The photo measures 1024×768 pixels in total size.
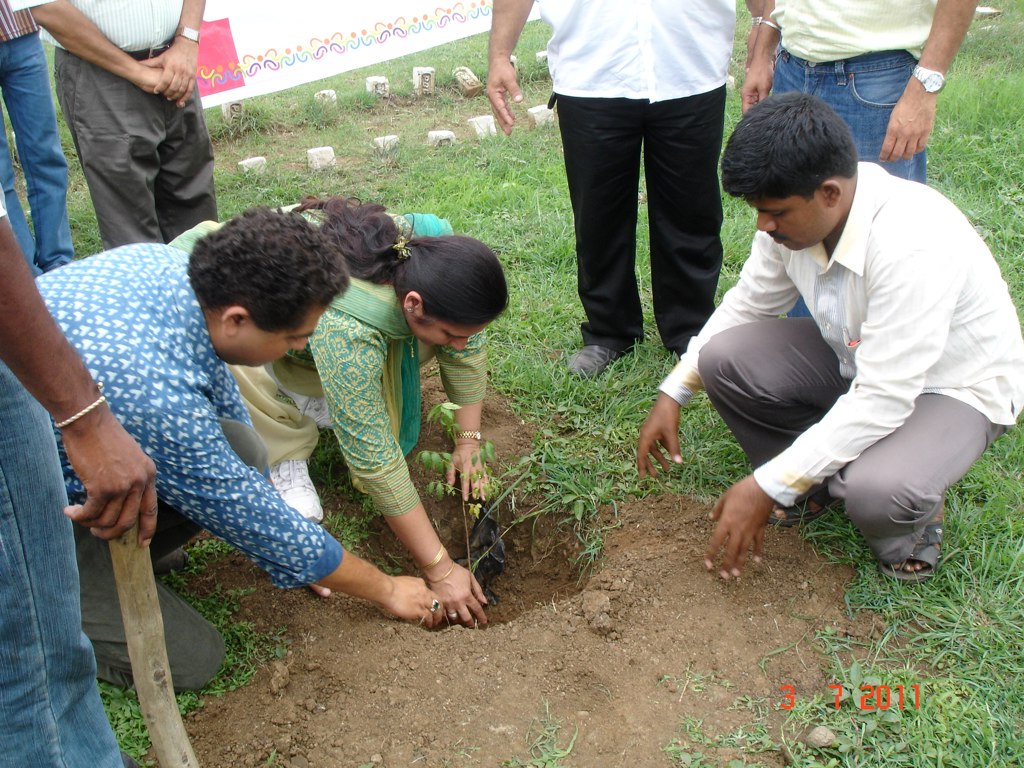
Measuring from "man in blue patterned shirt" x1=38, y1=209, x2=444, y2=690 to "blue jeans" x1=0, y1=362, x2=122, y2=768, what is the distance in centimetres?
35

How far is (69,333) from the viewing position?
6.08 ft

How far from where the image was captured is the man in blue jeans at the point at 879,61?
270 cm

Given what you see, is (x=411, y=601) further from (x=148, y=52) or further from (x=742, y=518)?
(x=148, y=52)

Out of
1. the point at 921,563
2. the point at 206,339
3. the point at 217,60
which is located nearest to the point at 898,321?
the point at 921,563

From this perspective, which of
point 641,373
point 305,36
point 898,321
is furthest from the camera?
point 305,36

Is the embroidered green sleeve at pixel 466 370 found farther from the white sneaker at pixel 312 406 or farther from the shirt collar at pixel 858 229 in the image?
the shirt collar at pixel 858 229

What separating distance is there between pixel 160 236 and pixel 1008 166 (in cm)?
435

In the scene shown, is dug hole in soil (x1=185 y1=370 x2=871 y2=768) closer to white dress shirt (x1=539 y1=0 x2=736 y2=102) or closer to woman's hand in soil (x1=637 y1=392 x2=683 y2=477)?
woman's hand in soil (x1=637 y1=392 x2=683 y2=477)

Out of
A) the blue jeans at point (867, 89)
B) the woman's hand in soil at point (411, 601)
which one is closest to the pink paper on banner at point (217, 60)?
the blue jeans at point (867, 89)

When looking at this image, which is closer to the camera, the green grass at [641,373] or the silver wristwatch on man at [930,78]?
the green grass at [641,373]

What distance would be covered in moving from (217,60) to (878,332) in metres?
4.62

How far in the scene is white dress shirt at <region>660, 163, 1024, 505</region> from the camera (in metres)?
2.12

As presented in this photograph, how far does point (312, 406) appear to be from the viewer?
319 cm

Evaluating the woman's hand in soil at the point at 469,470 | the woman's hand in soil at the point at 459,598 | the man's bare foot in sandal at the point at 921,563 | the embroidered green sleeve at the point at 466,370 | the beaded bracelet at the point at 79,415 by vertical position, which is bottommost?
the woman's hand in soil at the point at 459,598
